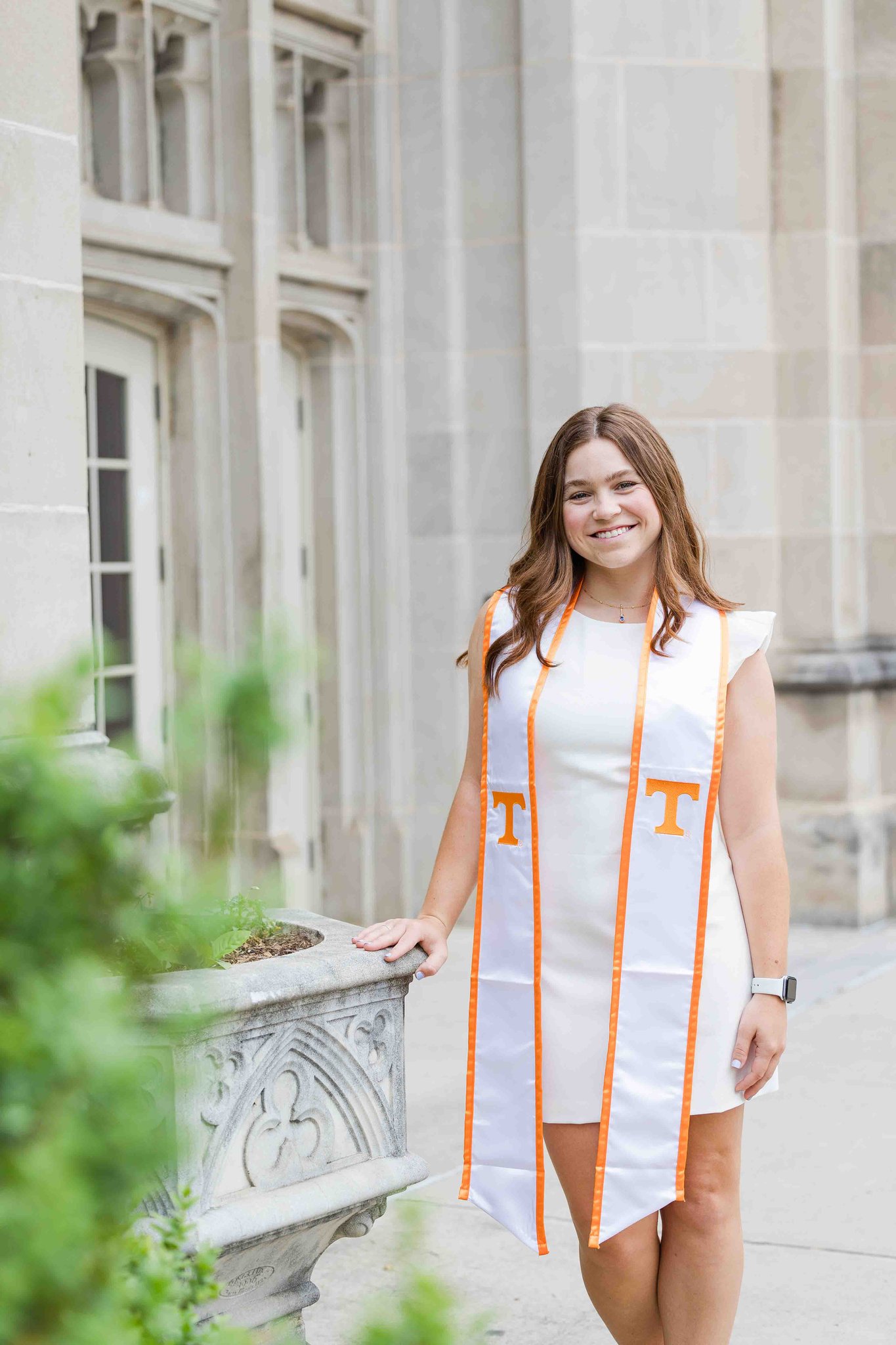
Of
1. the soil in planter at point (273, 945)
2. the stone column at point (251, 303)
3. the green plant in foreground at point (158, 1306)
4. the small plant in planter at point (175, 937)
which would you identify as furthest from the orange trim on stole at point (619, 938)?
the stone column at point (251, 303)

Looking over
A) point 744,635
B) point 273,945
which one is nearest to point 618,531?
point 744,635

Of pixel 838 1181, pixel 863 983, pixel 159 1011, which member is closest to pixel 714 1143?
pixel 838 1181

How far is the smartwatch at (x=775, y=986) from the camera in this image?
8.20 feet

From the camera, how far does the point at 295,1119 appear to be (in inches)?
102

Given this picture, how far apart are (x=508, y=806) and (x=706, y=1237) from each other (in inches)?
27.6

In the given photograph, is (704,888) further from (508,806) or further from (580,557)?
(580,557)

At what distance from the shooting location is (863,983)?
6191 millimetres

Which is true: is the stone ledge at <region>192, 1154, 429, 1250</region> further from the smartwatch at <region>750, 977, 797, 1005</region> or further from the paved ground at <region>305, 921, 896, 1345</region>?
the smartwatch at <region>750, 977, 797, 1005</region>

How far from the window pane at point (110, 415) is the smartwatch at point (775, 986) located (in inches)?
168

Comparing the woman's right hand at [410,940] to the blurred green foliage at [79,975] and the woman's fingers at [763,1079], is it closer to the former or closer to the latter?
the woman's fingers at [763,1079]

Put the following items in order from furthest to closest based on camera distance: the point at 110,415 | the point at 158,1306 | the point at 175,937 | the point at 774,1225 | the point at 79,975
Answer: the point at 110,415
the point at 774,1225
the point at 158,1306
the point at 175,937
the point at 79,975

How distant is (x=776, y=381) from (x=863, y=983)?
8.81 feet

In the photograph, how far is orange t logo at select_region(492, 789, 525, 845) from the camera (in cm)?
254

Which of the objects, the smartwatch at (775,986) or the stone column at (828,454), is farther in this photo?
the stone column at (828,454)
